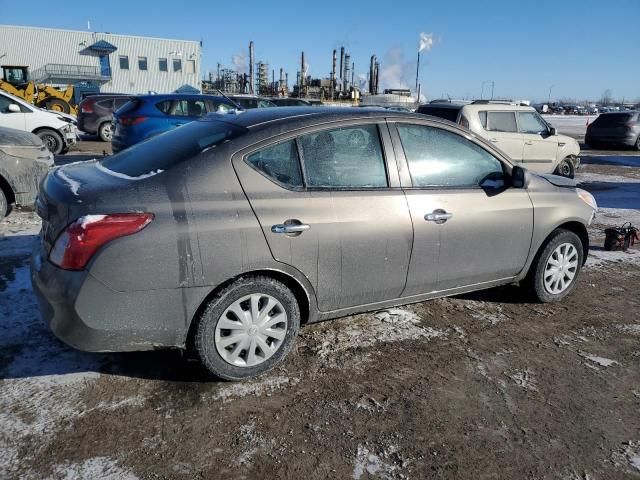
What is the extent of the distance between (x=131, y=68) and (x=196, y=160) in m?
51.6

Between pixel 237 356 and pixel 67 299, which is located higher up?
pixel 67 299

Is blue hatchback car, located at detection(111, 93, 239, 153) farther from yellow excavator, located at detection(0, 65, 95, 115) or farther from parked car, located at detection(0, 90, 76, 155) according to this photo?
yellow excavator, located at detection(0, 65, 95, 115)

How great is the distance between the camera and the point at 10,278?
4.35 meters

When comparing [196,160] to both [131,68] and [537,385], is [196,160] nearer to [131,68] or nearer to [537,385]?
[537,385]

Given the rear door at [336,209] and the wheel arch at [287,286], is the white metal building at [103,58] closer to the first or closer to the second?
the rear door at [336,209]

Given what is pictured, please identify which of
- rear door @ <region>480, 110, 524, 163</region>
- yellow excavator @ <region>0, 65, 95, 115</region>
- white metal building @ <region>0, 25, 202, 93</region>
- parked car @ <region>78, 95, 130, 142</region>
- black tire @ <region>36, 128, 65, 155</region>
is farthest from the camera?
white metal building @ <region>0, 25, 202, 93</region>

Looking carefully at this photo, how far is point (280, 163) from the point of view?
3.01 m

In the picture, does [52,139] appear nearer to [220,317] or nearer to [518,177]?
[220,317]

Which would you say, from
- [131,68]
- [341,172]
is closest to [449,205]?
[341,172]

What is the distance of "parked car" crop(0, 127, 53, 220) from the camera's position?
5.95m

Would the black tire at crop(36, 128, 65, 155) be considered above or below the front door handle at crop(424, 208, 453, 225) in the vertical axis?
above

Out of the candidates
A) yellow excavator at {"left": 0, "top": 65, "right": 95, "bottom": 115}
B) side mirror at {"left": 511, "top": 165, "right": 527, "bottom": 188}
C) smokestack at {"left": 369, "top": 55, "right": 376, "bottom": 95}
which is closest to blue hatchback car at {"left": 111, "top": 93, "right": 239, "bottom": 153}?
side mirror at {"left": 511, "top": 165, "right": 527, "bottom": 188}

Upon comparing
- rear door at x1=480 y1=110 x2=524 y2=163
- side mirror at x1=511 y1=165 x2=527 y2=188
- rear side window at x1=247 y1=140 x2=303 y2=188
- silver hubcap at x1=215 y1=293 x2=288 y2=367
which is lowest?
silver hubcap at x1=215 y1=293 x2=288 y2=367

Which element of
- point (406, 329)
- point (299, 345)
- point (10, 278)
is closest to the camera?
point (299, 345)
